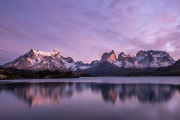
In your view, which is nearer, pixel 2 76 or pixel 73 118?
pixel 73 118

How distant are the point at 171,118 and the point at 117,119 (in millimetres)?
8010

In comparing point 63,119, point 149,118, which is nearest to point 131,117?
point 149,118

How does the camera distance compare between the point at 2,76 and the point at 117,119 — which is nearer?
the point at 117,119

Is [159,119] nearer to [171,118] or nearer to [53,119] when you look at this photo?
[171,118]

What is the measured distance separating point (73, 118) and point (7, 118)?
10049 mm

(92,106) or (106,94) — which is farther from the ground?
(92,106)

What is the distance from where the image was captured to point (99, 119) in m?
22.1

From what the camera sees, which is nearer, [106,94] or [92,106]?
[92,106]

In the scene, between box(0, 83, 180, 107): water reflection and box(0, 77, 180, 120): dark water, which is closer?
box(0, 77, 180, 120): dark water

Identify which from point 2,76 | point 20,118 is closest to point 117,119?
point 20,118

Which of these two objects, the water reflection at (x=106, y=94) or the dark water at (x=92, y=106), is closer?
the dark water at (x=92, y=106)

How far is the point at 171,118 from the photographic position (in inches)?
878

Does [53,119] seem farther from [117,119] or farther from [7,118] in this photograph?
[117,119]

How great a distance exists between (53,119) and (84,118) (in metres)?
4.54
